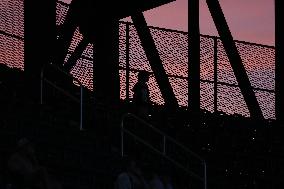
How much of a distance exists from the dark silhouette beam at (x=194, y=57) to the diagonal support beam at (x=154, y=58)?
1.57ft

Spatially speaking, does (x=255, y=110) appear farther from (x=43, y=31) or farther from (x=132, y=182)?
(x=132, y=182)

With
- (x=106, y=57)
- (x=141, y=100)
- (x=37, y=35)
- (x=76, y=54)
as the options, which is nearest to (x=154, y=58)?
(x=106, y=57)

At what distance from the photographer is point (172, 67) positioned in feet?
92.2

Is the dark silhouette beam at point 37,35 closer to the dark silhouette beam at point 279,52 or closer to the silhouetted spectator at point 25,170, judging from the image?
the silhouetted spectator at point 25,170

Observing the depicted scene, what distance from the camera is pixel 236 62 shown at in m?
25.8

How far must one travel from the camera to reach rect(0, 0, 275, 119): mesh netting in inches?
1037

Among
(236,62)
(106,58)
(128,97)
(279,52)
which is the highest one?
(279,52)

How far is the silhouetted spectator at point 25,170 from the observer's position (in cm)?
1516

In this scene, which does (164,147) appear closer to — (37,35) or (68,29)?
(37,35)

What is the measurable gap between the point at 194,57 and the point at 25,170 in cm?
1142

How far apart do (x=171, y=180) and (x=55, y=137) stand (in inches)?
116

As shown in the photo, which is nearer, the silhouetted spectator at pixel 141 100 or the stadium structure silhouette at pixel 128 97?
the stadium structure silhouette at pixel 128 97

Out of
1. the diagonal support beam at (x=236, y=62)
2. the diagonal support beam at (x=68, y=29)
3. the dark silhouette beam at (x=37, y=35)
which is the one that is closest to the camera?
the dark silhouette beam at (x=37, y=35)

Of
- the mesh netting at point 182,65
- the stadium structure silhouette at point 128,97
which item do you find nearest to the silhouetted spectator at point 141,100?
the stadium structure silhouette at point 128,97
